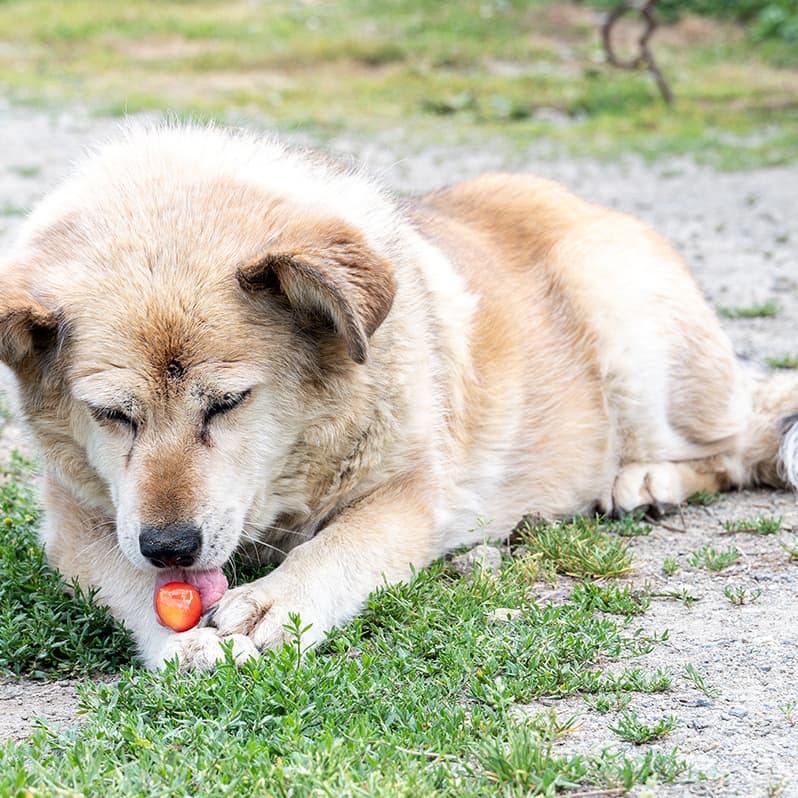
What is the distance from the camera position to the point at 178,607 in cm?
385

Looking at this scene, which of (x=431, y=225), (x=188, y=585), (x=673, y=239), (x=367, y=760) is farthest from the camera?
(x=673, y=239)

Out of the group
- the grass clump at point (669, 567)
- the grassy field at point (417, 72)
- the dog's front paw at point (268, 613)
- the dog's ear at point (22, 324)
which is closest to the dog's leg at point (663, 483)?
the grass clump at point (669, 567)

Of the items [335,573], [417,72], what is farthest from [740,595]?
[417,72]

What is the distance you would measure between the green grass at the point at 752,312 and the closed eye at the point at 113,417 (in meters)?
5.35

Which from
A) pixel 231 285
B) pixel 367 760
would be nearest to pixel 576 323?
pixel 231 285

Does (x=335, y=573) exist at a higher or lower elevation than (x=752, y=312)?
higher

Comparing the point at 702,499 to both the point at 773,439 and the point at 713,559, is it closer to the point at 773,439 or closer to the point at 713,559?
the point at 773,439

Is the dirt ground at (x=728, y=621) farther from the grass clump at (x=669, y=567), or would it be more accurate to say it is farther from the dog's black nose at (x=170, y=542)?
the dog's black nose at (x=170, y=542)

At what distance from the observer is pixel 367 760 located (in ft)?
9.98

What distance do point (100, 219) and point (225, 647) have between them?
149 centimetres

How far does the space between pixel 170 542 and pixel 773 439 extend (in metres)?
3.23

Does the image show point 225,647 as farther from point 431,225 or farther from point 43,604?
point 431,225

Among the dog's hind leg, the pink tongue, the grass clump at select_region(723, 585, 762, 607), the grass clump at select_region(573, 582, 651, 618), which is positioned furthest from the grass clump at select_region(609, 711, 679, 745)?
the dog's hind leg

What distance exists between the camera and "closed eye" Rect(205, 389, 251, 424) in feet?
12.2
